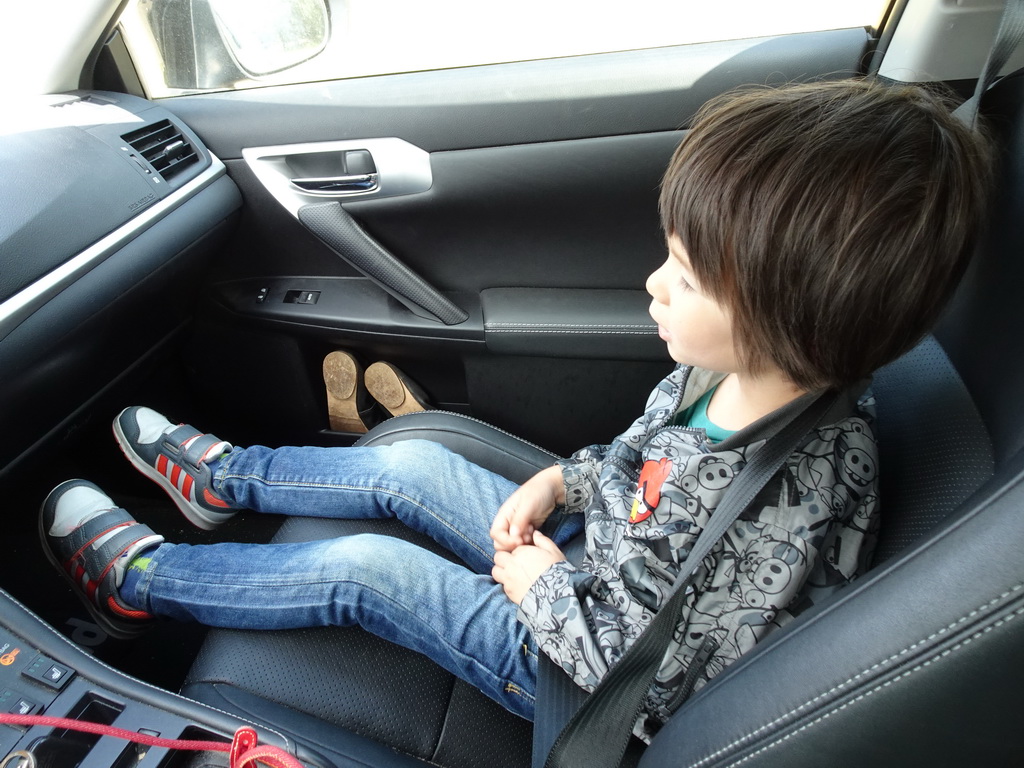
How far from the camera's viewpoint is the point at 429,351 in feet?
4.77

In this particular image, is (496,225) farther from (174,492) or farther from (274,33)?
(174,492)

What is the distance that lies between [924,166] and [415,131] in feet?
2.97

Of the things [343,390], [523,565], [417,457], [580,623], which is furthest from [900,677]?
[343,390]

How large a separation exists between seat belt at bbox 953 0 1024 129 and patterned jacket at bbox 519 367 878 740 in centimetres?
30

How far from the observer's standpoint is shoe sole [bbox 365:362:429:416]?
4.96ft

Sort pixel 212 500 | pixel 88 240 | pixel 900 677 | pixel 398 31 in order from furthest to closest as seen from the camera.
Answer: pixel 398 31 < pixel 212 500 < pixel 88 240 < pixel 900 677

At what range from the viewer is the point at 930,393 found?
71 cm

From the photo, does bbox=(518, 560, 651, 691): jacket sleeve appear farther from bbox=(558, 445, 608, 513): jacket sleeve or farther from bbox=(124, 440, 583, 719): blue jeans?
bbox=(558, 445, 608, 513): jacket sleeve

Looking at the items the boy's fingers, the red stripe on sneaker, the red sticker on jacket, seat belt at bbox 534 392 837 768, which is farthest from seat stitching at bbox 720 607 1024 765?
the red stripe on sneaker

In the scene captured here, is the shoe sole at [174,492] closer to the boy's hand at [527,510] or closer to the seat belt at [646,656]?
the boy's hand at [527,510]

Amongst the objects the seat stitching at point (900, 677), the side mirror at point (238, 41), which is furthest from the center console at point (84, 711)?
the side mirror at point (238, 41)

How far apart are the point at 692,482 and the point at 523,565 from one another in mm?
270

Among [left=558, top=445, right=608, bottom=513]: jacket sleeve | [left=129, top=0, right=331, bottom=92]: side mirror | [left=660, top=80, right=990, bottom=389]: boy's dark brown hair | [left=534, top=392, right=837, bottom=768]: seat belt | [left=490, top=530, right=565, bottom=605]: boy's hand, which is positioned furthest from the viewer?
[left=129, top=0, right=331, bottom=92]: side mirror

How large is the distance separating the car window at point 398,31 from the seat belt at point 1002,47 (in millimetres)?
538
